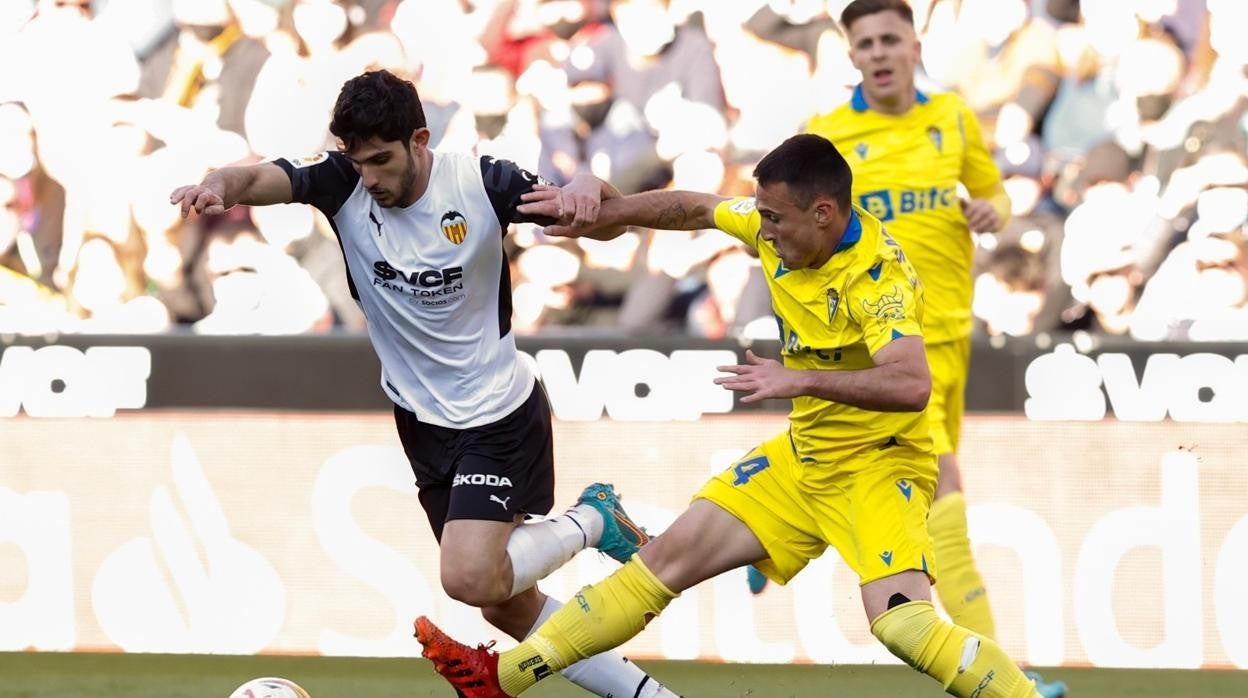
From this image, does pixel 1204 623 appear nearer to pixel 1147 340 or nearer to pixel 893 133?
pixel 1147 340

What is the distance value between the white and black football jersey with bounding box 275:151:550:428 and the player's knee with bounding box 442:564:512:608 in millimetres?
436

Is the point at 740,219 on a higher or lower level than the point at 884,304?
higher

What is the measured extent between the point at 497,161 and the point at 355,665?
8.39 feet

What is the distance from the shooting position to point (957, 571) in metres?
5.70

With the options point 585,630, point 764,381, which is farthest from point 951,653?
point 585,630

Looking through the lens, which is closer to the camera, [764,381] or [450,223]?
[764,381]

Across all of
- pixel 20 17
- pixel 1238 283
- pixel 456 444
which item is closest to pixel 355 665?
pixel 456 444

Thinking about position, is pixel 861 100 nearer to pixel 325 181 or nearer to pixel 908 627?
pixel 325 181

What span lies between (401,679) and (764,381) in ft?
9.25

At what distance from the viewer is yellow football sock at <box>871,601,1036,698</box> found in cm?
453

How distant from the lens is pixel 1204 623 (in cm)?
662

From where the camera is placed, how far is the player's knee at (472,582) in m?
4.98

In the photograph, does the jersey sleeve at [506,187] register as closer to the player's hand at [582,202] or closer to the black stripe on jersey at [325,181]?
the player's hand at [582,202]

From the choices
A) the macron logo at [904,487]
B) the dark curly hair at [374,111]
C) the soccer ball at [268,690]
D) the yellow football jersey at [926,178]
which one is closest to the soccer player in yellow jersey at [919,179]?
the yellow football jersey at [926,178]
